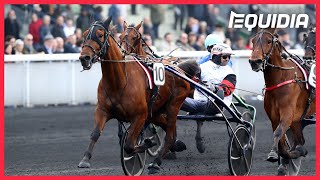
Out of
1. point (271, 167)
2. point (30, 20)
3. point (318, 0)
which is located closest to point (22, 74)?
point (30, 20)

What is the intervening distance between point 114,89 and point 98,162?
5.83 feet

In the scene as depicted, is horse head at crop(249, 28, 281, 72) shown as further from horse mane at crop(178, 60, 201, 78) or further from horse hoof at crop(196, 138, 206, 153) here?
horse hoof at crop(196, 138, 206, 153)

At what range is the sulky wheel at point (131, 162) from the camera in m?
9.54

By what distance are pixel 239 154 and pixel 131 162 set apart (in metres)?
1.16

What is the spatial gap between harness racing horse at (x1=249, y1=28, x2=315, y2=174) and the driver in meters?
0.71

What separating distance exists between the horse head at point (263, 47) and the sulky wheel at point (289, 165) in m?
0.96

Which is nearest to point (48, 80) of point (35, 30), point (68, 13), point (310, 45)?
point (35, 30)

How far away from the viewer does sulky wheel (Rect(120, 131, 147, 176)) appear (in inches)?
376

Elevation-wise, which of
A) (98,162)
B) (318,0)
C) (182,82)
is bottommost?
(98,162)

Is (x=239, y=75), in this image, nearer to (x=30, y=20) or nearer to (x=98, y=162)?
(x=30, y=20)

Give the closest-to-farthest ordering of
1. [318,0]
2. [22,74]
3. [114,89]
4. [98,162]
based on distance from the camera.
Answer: [114,89] → [98,162] → [318,0] → [22,74]

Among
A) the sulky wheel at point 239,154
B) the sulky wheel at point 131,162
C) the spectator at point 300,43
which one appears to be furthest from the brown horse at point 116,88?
the spectator at point 300,43

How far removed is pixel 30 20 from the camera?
18750 millimetres

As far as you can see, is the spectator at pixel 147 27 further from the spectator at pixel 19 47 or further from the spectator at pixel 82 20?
the spectator at pixel 19 47
